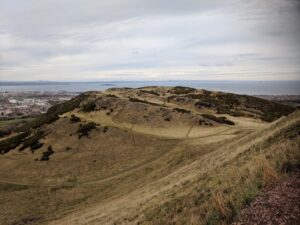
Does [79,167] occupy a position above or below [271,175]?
below

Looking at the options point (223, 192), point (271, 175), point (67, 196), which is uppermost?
point (271, 175)

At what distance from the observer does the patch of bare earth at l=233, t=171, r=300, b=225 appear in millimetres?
7711

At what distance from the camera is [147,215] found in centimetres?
1447

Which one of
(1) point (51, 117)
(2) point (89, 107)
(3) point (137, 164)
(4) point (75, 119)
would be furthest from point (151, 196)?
(1) point (51, 117)

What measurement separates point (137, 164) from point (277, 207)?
29.9 meters

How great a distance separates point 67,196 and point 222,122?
91.2ft

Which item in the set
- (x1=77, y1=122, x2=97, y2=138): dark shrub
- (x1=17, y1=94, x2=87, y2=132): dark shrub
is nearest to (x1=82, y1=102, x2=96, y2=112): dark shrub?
(x1=17, y1=94, x2=87, y2=132): dark shrub

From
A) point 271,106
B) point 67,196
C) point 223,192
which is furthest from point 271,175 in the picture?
point 271,106

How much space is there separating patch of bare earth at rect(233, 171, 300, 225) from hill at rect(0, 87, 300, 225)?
437 mm

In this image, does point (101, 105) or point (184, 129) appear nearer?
point (184, 129)

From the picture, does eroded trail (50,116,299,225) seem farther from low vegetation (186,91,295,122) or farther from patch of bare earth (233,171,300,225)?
low vegetation (186,91,295,122)

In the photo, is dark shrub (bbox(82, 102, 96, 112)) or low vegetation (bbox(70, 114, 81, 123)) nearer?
low vegetation (bbox(70, 114, 81, 123))

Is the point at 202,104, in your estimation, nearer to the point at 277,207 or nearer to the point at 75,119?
the point at 75,119

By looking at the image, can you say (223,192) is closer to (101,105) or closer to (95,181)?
(95,181)
